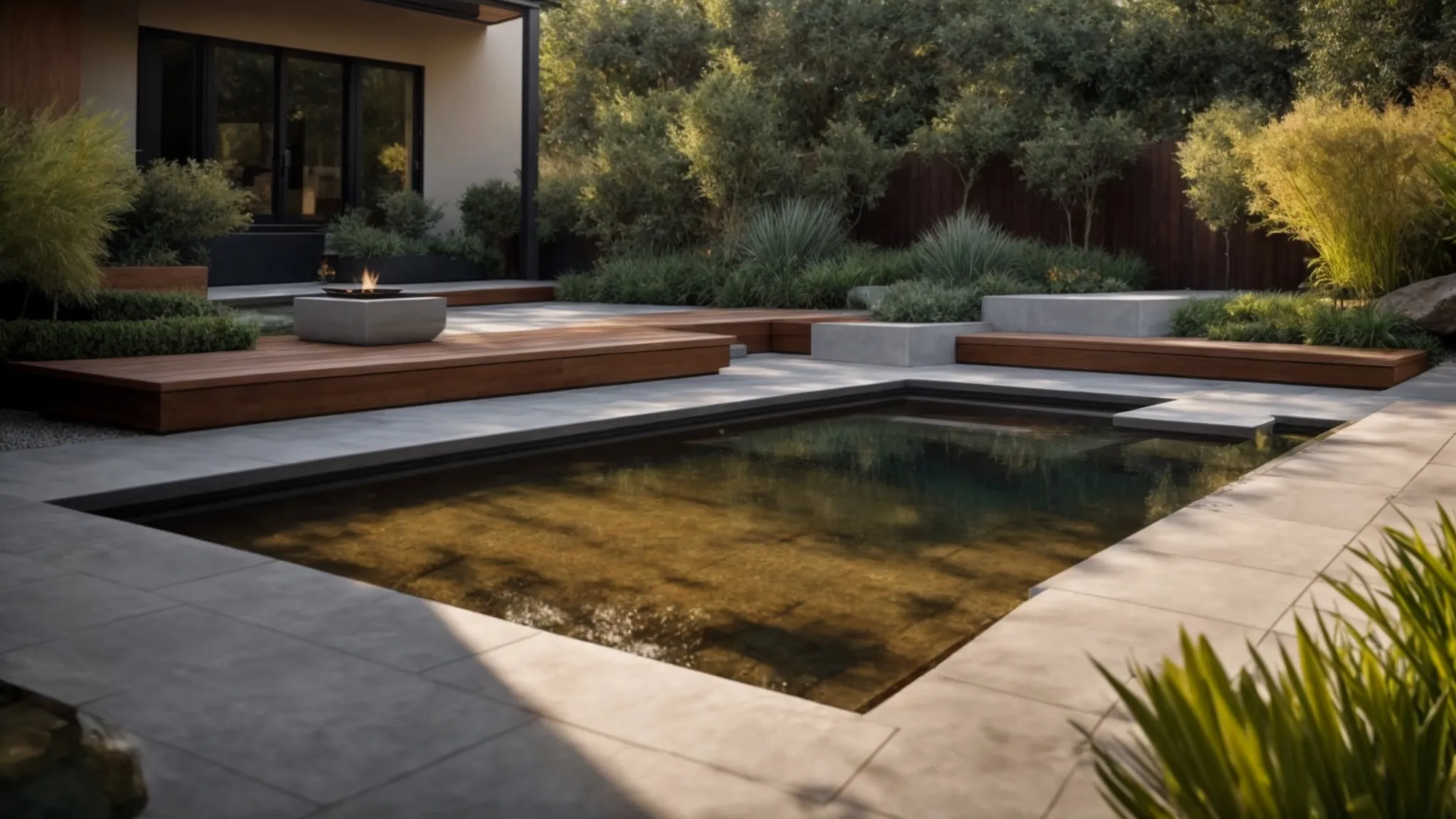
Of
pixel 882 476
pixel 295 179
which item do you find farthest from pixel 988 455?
pixel 295 179

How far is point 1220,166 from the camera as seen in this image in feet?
40.5

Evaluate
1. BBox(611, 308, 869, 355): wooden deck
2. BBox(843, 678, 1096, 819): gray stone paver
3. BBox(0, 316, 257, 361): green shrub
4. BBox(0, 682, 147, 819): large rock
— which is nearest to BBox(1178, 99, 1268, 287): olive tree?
BBox(611, 308, 869, 355): wooden deck

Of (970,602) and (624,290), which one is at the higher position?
(624,290)

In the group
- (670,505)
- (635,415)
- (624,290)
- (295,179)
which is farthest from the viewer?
(295,179)

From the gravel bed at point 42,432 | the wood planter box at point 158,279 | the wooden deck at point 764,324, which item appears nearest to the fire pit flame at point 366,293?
the wood planter box at point 158,279

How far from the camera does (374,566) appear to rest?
4164mm

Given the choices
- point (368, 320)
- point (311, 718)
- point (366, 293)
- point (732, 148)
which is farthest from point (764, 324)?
point (311, 718)

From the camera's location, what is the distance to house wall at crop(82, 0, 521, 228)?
41.2 feet

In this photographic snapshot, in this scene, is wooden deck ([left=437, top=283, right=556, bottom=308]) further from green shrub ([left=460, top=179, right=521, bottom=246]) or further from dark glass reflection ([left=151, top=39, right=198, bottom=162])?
dark glass reflection ([left=151, top=39, right=198, bottom=162])

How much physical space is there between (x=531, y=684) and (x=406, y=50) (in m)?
14.0

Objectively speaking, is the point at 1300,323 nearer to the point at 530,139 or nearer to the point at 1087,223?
the point at 1087,223

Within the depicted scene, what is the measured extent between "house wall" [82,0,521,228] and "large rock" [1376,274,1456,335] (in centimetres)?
1048

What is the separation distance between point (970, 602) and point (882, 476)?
6.79 feet

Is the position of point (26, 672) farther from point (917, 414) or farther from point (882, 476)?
point (917, 414)
